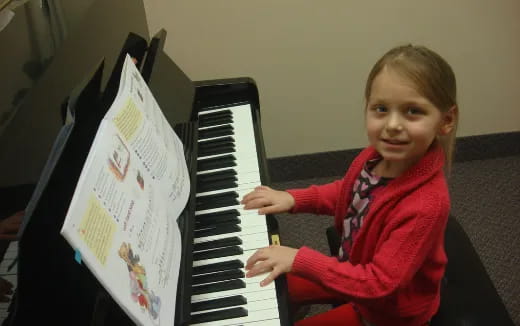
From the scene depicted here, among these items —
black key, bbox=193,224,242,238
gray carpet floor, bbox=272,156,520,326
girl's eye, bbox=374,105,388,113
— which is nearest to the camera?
girl's eye, bbox=374,105,388,113

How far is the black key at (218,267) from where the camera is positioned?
1.14 metres

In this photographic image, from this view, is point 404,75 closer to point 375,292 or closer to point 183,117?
point 375,292

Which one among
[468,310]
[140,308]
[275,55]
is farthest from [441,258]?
[275,55]

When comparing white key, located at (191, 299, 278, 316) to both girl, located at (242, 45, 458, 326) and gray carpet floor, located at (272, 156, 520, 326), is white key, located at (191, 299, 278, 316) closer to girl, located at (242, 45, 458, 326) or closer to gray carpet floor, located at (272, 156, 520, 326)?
girl, located at (242, 45, 458, 326)

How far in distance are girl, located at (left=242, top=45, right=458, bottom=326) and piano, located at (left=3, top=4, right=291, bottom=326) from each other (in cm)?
8

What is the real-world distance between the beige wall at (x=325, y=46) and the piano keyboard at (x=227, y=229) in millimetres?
596

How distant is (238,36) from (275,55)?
0.18 metres

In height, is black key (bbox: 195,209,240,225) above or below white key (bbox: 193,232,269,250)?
Result: above

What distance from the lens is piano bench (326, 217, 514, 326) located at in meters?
1.13

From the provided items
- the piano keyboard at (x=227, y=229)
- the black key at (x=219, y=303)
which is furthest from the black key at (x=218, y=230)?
the black key at (x=219, y=303)

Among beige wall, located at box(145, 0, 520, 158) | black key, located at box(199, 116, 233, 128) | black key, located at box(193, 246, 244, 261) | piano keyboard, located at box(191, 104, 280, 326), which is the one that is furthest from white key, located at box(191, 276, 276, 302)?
beige wall, located at box(145, 0, 520, 158)

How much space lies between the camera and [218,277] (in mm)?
1127

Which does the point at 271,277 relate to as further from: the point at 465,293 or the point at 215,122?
the point at 215,122

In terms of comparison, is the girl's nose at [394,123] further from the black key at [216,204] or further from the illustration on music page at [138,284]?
the illustration on music page at [138,284]
